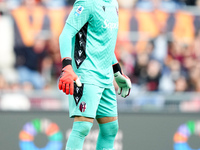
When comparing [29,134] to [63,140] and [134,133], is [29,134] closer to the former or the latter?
[63,140]

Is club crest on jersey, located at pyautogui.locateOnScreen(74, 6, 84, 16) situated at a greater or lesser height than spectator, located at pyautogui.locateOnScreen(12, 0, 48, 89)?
lesser

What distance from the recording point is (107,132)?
381 centimetres

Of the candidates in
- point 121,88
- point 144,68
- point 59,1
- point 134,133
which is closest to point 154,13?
point 144,68

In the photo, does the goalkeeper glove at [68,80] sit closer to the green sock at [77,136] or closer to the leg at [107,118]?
the green sock at [77,136]

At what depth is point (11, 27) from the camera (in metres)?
8.18

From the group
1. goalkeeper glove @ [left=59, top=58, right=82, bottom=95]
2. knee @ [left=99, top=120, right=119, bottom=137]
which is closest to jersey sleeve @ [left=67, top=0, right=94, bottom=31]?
goalkeeper glove @ [left=59, top=58, right=82, bottom=95]

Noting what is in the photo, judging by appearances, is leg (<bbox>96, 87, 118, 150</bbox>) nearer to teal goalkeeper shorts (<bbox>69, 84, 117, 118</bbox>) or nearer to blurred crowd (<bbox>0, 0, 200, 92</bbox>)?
teal goalkeeper shorts (<bbox>69, 84, 117, 118</bbox>)

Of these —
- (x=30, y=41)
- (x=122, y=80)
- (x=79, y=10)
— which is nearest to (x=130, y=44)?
(x=30, y=41)

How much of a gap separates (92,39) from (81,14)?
246mm

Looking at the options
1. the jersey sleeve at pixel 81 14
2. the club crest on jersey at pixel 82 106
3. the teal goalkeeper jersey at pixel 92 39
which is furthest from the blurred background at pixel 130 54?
the jersey sleeve at pixel 81 14

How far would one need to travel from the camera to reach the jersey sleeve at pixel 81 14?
3.59m

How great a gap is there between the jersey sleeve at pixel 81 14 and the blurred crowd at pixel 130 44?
13.1ft

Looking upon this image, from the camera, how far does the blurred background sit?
663 centimetres

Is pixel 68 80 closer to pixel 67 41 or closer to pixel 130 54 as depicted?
pixel 67 41
